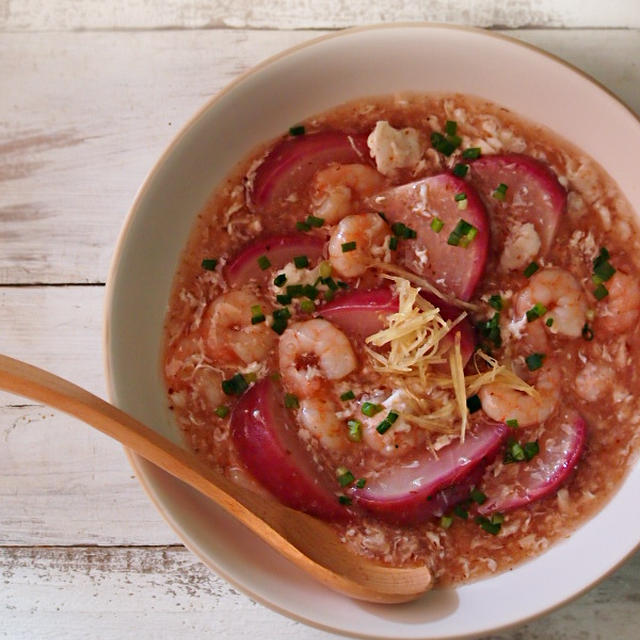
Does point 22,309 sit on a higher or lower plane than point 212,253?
lower

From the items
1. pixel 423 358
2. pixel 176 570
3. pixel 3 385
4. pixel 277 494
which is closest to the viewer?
pixel 3 385

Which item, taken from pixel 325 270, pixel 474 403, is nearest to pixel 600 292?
pixel 474 403

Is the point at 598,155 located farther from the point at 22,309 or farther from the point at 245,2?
the point at 22,309

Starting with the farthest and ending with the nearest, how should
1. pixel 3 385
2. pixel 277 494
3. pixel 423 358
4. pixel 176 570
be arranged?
→ pixel 176 570 < pixel 277 494 < pixel 423 358 < pixel 3 385

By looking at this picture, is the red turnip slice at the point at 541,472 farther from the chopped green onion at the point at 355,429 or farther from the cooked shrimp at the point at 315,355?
the cooked shrimp at the point at 315,355

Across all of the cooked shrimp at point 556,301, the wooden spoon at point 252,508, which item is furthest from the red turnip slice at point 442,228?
the wooden spoon at point 252,508

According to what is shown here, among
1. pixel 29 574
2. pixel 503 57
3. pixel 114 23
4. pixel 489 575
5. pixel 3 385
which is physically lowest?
pixel 29 574

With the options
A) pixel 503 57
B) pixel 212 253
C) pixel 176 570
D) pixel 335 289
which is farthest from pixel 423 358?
pixel 176 570
